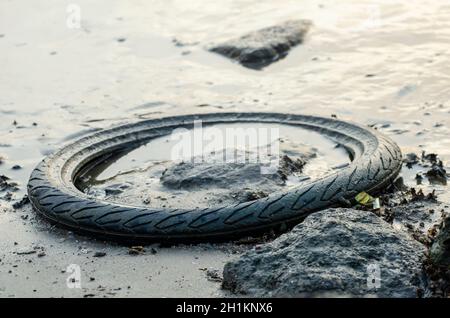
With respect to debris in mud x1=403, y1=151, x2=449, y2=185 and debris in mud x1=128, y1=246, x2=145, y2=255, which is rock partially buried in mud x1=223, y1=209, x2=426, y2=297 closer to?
debris in mud x1=128, y1=246, x2=145, y2=255

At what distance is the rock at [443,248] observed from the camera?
16.2 ft

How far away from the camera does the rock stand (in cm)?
494

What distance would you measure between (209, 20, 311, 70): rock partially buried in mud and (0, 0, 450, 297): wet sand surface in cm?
16

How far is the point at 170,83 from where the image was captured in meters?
10.2

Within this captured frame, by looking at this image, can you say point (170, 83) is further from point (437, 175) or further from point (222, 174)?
point (437, 175)

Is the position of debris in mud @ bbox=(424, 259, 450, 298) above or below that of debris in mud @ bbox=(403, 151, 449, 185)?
below

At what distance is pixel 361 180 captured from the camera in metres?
6.47

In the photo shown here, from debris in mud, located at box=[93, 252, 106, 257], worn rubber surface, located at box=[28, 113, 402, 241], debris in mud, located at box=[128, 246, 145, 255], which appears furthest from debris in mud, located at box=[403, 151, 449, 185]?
→ debris in mud, located at box=[93, 252, 106, 257]

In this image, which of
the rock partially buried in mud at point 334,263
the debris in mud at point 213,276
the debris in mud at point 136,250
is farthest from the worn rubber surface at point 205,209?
the rock partially buried in mud at point 334,263

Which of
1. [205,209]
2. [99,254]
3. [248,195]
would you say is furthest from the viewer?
[248,195]

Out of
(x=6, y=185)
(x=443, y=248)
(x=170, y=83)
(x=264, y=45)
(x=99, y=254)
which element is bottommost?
(x=99, y=254)

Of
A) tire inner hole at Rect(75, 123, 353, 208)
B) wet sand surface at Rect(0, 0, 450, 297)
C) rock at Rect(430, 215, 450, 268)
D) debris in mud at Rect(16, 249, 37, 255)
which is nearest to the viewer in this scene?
rock at Rect(430, 215, 450, 268)

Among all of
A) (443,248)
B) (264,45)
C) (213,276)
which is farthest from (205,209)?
(264,45)

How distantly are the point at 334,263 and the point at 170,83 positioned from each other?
573 centimetres
